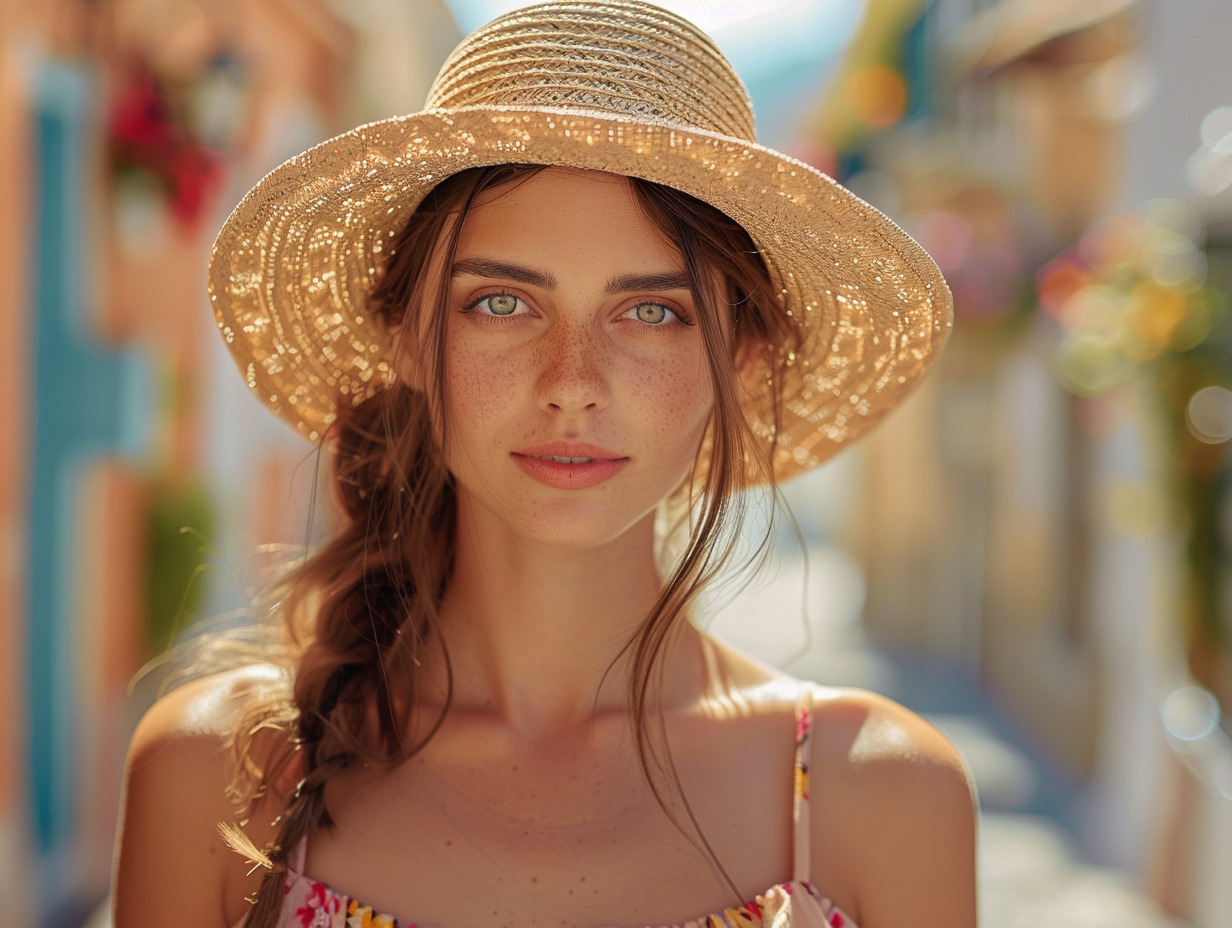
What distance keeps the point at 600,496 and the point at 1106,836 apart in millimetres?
4980

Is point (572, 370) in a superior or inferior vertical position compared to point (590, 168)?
inferior

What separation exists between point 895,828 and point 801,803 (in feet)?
0.46

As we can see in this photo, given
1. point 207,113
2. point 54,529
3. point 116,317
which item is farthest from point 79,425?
point 207,113

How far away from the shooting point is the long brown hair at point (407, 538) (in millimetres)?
1711

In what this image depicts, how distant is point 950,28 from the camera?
38.8ft

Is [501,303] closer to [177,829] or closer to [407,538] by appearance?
[407,538]

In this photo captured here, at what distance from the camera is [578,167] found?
5.41 feet

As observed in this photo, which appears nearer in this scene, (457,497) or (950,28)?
(457,497)

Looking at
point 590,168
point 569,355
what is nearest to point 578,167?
point 590,168

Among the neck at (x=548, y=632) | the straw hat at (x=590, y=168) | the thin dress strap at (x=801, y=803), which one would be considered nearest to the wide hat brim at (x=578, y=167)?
the straw hat at (x=590, y=168)

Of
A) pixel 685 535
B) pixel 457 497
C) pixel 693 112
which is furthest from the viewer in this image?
pixel 685 535

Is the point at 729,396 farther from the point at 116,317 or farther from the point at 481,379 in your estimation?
the point at 116,317

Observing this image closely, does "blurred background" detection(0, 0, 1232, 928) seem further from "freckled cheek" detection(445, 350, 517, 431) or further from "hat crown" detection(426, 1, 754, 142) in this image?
"hat crown" detection(426, 1, 754, 142)

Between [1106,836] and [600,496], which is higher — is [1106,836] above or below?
below
